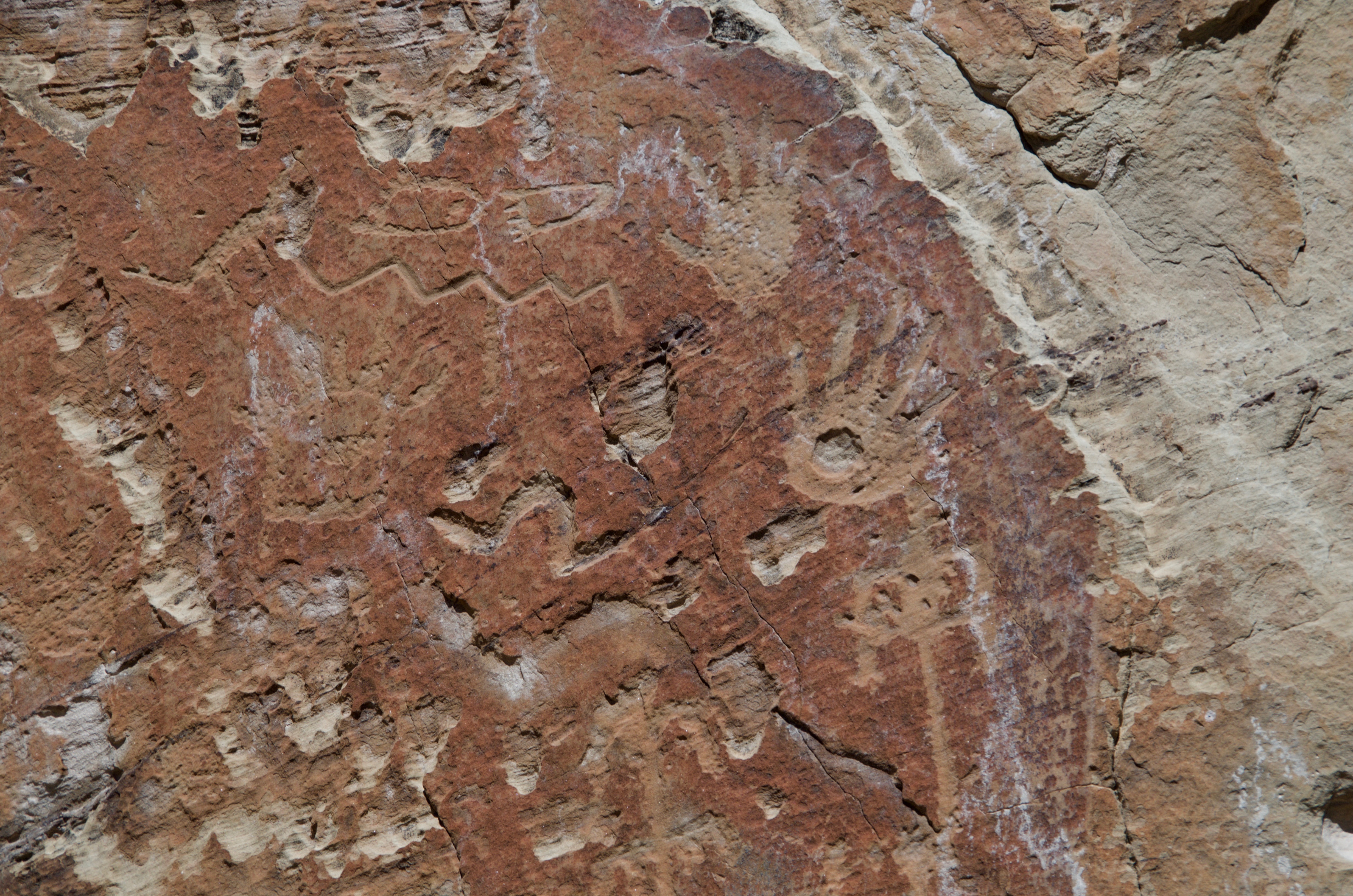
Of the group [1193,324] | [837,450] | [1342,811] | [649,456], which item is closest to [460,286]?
[649,456]

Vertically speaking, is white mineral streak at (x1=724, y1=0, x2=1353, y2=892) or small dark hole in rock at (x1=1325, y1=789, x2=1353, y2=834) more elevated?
white mineral streak at (x1=724, y1=0, x2=1353, y2=892)

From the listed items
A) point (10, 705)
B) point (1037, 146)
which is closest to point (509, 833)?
point (10, 705)

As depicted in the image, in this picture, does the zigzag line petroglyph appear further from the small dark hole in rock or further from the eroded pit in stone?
the small dark hole in rock

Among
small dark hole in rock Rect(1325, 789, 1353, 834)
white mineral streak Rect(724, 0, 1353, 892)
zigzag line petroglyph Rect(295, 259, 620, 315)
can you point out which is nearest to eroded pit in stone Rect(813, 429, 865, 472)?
white mineral streak Rect(724, 0, 1353, 892)

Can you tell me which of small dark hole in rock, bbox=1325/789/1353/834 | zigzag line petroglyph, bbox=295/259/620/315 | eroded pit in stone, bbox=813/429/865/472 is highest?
zigzag line petroglyph, bbox=295/259/620/315

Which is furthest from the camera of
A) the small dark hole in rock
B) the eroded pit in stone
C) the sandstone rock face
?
the eroded pit in stone

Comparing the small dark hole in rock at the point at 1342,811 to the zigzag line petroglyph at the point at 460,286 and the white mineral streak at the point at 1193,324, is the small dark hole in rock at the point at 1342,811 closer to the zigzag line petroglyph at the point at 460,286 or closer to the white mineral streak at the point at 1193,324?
the white mineral streak at the point at 1193,324

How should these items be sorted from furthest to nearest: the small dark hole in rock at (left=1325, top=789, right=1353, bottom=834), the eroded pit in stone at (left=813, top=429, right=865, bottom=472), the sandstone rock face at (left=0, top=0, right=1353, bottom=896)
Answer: the eroded pit in stone at (left=813, top=429, right=865, bottom=472) < the sandstone rock face at (left=0, top=0, right=1353, bottom=896) < the small dark hole in rock at (left=1325, top=789, right=1353, bottom=834)

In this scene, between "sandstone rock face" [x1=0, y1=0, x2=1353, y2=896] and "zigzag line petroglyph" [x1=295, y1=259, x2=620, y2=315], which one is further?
"zigzag line petroglyph" [x1=295, y1=259, x2=620, y2=315]
